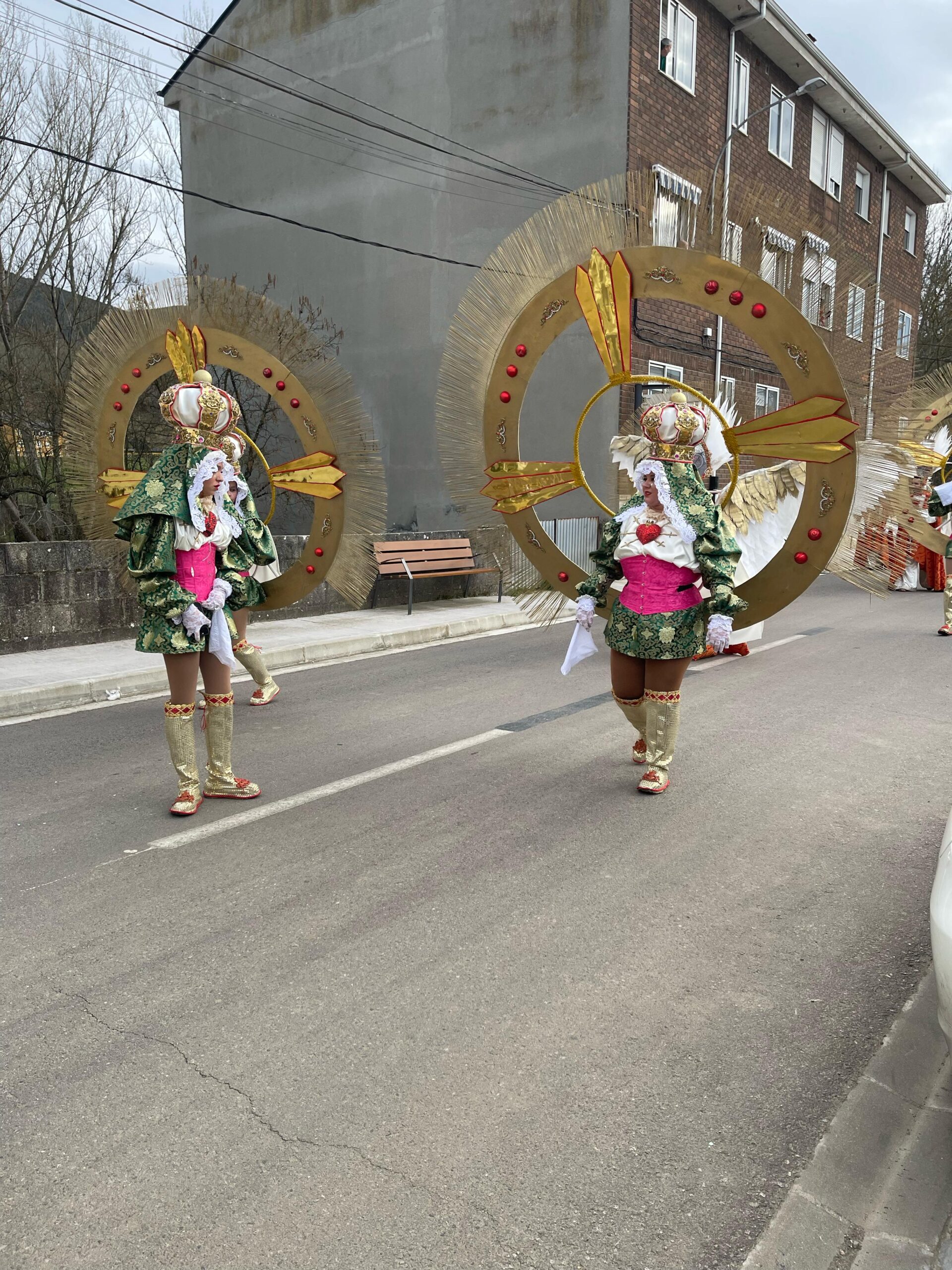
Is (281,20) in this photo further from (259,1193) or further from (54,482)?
(259,1193)

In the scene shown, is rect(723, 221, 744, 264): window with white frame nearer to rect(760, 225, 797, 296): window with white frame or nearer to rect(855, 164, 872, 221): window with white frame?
rect(760, 225, 797, 296): window with white frame

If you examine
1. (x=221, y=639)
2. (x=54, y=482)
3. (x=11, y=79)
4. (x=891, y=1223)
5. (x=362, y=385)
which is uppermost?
(x=11, y=79)

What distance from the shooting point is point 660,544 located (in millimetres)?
4746

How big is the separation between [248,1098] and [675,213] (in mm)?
4000

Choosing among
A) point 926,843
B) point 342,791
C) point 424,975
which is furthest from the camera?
point 342,791

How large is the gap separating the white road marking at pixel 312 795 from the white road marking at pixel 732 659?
293 cm

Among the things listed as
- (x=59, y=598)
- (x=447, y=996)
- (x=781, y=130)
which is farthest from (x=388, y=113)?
(x=447, y=996)

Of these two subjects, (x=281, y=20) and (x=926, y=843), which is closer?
(x=926, y=843)

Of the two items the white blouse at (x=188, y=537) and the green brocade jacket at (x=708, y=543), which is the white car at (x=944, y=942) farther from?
the white blouse at (x=188, y=537)

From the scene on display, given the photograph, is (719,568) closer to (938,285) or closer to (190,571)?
(190,571)

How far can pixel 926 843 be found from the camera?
14.4 feet

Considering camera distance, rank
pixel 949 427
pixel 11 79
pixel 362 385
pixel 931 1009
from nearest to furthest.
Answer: pixel 931 1009
pixel 949 427
pixel 11 79
pixel 362 385

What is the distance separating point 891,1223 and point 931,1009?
3.15ft

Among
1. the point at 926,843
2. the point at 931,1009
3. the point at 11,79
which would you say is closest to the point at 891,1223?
the point at 931,1009
